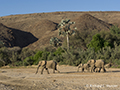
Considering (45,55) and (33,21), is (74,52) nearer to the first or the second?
(45,55)

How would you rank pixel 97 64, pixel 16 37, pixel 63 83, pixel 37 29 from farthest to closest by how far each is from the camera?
1. pixel 37 29
2. pixel 16 37
3. pixel 97 64
4. pixel 63 83

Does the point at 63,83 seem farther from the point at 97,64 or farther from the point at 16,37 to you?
the point at 16,37

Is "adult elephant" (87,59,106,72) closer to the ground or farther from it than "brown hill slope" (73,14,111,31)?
closer to the ground

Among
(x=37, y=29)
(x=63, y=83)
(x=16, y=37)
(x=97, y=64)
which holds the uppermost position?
(x=37, y=29)

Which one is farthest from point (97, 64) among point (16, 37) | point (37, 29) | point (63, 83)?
point (37, 29)

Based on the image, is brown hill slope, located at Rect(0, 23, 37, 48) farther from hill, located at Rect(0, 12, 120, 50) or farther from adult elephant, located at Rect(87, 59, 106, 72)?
adult elephant, located at Rect(87, 59, 106, 72)

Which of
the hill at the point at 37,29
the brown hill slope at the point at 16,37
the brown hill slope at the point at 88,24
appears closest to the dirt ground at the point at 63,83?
the hill at the point at 37,29

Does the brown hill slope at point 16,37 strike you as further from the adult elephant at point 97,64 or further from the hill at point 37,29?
the adult elephant at point 97,64

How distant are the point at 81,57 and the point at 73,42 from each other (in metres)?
18.1

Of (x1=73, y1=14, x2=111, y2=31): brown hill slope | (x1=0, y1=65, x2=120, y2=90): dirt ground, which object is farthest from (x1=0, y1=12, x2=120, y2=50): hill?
(x1=0, y1=65, x2=120, y2=90): dirt ground

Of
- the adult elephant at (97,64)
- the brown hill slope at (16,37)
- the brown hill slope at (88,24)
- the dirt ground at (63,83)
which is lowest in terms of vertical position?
the dirt ground at (63,83)

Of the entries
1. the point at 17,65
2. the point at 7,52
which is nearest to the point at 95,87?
the point at 17,65

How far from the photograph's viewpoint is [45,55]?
34.5 m

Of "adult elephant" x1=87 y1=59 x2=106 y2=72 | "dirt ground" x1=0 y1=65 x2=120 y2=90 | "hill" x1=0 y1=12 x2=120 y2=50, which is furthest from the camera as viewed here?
"hill" x1=0 y1=12 x2=120 y2=50
